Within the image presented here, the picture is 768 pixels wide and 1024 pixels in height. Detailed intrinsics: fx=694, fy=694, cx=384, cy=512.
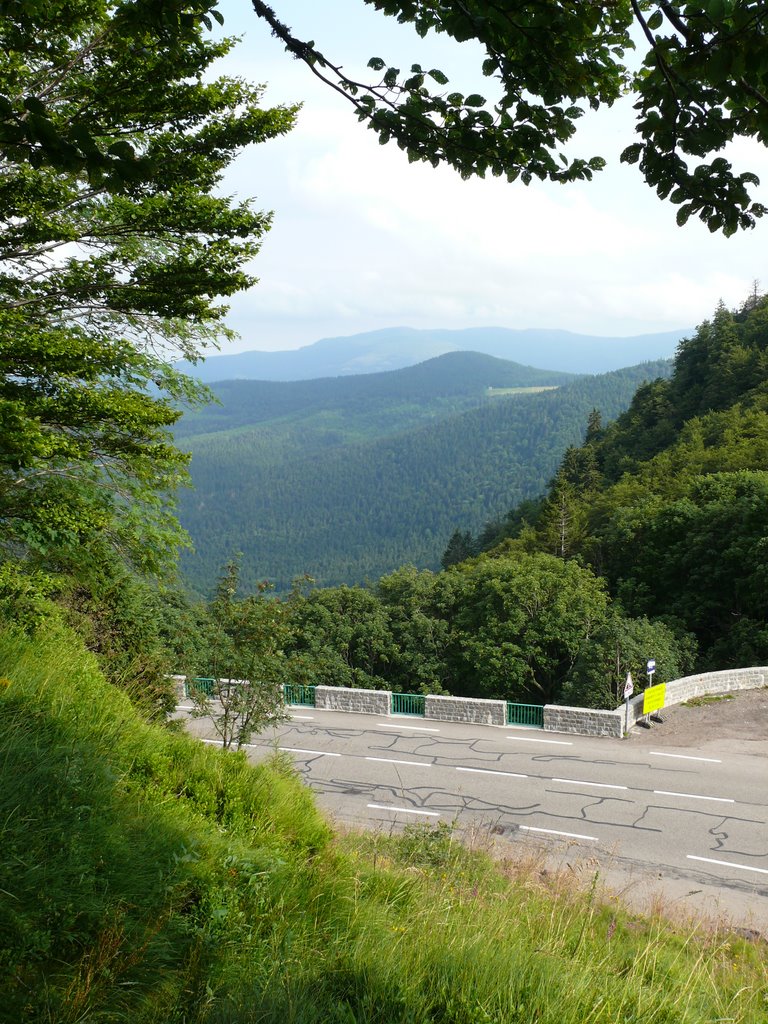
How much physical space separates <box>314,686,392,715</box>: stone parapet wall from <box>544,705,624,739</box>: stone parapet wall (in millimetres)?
4599

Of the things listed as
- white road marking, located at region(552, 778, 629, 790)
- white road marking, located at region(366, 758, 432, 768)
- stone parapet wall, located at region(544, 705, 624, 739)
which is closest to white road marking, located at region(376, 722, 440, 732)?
white road marking, located at region(366, 758, 432, 768)

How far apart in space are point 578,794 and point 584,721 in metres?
3.83

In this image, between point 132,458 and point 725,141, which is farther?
point 132,458

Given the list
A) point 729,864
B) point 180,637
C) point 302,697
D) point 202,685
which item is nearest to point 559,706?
point 729,864

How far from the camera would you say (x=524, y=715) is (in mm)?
18516

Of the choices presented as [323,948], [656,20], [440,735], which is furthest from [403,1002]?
[440,735]

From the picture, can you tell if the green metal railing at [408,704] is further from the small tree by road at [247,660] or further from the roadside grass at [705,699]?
the small tree by road at [247,660]

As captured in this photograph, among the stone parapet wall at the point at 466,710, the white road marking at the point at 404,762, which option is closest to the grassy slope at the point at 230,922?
the white road marking at the point at 404,762

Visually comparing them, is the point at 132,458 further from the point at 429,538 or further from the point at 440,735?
the point at 429,538

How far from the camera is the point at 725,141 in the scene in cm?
256

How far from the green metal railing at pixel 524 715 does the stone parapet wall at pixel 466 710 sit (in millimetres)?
244

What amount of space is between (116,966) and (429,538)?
19048 centimetres

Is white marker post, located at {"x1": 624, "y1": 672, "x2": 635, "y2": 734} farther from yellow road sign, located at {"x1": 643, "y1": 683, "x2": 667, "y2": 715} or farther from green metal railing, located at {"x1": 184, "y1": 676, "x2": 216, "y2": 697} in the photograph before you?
green metal railing, located at {"x1": 184, "y1": 676, "x2": 216, "y2": 697}

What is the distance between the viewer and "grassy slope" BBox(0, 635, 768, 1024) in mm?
2783
